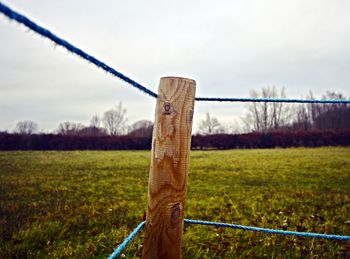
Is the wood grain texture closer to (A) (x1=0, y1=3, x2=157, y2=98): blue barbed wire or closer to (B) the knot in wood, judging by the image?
(B) the knot in wood

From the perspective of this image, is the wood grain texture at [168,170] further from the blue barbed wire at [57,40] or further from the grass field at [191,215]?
the grass field at [191,215]

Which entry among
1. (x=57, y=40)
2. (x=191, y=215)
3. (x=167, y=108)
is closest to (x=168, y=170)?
(x=167, y=108)

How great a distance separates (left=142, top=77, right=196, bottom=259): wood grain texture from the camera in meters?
1.17

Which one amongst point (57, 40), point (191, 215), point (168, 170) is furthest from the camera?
point (191, 215)

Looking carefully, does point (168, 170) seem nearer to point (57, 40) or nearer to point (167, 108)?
point (167, 108)

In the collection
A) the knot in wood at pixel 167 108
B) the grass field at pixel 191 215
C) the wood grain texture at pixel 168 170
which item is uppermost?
the knot in wood at pixel 167 108

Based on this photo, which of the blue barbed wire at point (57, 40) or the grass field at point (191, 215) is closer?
the blue barbed wire at point (57, 40)

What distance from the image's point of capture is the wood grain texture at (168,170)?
1170 millimetres

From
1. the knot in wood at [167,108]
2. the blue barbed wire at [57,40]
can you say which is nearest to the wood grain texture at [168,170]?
the knot in wood at [167,108]

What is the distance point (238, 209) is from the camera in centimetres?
416

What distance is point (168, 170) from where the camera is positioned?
1.17 metres

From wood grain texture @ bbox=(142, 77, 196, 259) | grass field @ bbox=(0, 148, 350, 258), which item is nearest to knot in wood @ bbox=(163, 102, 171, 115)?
wood grain texture @ bbox=(142, 77, 196, 259)

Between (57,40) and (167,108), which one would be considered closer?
(57,40)

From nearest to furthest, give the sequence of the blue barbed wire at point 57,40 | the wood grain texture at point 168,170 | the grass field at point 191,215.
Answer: the blue barbed wire at point 57,40 < the wood grain texture at point 168,170 < the grass field at point 191,215
